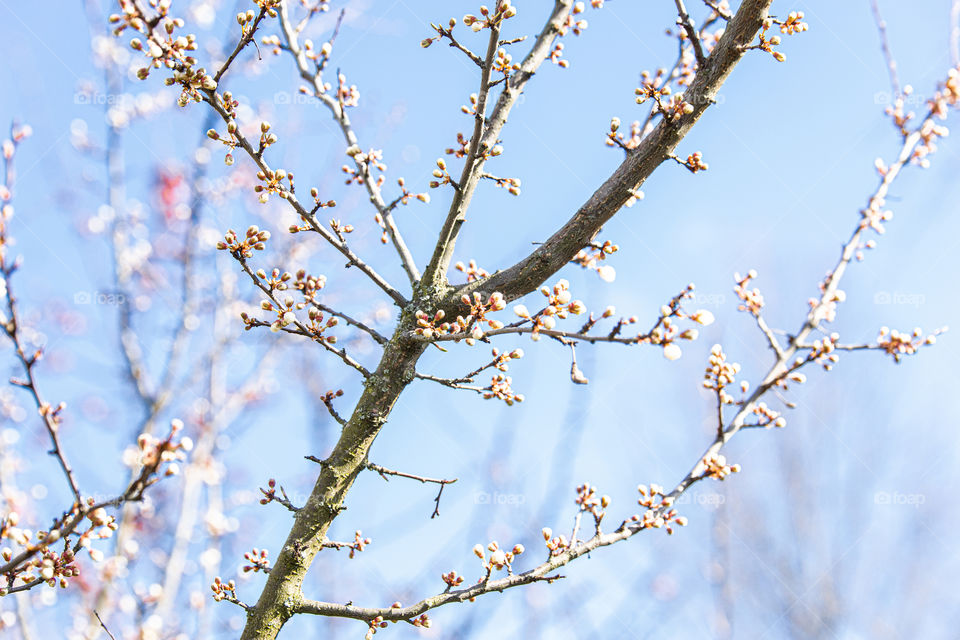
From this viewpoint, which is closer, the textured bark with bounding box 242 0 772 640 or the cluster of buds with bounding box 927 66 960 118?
the textured bark with bounding box 242 0 772 640

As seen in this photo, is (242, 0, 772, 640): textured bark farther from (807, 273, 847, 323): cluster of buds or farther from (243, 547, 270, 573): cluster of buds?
(807, 273, 847, 323): cluster of buds

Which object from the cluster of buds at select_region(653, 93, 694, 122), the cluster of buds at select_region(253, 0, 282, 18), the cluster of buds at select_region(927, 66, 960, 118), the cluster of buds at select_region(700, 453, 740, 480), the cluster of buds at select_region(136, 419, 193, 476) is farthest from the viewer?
the cluster of buds at select_region(927, 66, 960, 118)

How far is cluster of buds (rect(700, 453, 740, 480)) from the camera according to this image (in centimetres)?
259

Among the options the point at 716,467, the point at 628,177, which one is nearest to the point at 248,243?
the point at 628,177

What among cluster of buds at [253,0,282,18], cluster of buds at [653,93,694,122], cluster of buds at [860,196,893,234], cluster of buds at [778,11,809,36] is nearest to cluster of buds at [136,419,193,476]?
cluster of buds at [253,0,282,18]

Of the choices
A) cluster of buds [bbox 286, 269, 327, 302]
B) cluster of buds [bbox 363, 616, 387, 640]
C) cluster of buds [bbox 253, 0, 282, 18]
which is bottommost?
cluster of buds [bbox 363, 616, 387, 640]

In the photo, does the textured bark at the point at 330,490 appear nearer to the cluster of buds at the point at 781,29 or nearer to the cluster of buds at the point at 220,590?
the cluster of buds at the point at 220,590

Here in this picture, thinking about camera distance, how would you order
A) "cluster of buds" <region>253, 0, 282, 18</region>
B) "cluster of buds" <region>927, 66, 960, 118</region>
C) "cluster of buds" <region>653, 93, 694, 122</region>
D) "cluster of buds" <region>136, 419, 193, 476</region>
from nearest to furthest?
"cluster of buds" <region>136, 419, 193, 476</region> → "cluster of buds" <region>253, 0, 282, 18</region> → "cluster of buds" <region>653, 93, 694, 122</region> → "cluster of buds" <region>927, 66, 960, 118</region>

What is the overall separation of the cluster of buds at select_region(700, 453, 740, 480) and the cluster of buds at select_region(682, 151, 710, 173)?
119cm

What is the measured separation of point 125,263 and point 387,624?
12.9 ft

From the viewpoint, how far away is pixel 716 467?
2615 mm

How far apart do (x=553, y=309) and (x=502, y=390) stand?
0.56 m

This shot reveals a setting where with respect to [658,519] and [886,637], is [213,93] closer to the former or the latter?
[658,519]

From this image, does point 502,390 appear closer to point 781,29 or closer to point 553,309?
point 553,309
